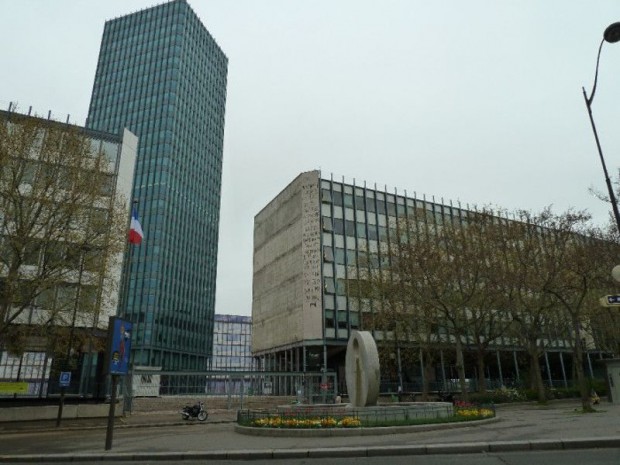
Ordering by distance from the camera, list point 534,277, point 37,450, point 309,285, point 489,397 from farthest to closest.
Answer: point 309,285
point 489,397
point 534,277
point 37,450

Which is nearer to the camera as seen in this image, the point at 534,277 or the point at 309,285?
the point at 534,277

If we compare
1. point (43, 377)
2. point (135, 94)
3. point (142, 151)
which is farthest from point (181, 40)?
point (43, 377)

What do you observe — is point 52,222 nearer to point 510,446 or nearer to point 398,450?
point 398,450

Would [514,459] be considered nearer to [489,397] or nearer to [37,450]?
[37,450]

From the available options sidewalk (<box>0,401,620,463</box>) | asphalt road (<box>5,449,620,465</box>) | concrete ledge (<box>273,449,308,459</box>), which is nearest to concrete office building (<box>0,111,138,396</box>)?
sidewalk (<box>0,401,620,463</box>)

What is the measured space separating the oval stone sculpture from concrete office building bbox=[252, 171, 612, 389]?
27944mm

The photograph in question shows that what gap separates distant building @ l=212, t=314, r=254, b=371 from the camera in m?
150

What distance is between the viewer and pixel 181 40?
12038cm

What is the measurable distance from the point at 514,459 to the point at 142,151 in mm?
109614

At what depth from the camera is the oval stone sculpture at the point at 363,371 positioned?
20.8 meters

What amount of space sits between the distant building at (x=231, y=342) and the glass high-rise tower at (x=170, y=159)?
105ft

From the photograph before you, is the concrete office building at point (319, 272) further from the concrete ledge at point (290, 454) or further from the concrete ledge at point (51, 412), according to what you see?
the concrete ledge at point (290, 454)

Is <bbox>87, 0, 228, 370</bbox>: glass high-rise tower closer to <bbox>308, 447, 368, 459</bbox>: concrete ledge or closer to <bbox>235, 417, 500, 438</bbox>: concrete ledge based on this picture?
<bbox>235, 417, 500, 438</bbox>: concrete ledge

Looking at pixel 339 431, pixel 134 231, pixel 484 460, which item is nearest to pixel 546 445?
pixel 484 460
